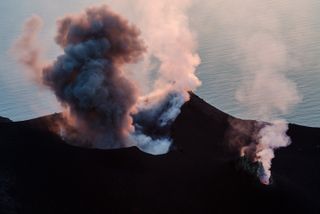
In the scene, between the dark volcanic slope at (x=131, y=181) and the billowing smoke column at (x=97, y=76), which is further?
the billowing smoke column at (x=97, y=76)

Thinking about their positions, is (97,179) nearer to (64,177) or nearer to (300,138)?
(64,177)

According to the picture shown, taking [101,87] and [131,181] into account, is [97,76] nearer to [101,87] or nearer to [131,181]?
[101,87]

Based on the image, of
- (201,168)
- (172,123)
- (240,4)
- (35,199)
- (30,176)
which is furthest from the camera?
(240,4)

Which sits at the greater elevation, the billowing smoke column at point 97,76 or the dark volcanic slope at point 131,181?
the billowing smoke column at point 97,76

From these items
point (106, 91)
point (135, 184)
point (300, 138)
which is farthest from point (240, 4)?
point (135, 184)

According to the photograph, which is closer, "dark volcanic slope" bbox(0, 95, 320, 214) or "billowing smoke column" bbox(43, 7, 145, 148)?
"dark volcanic slope" bbox(0, 95, 320, 214)
